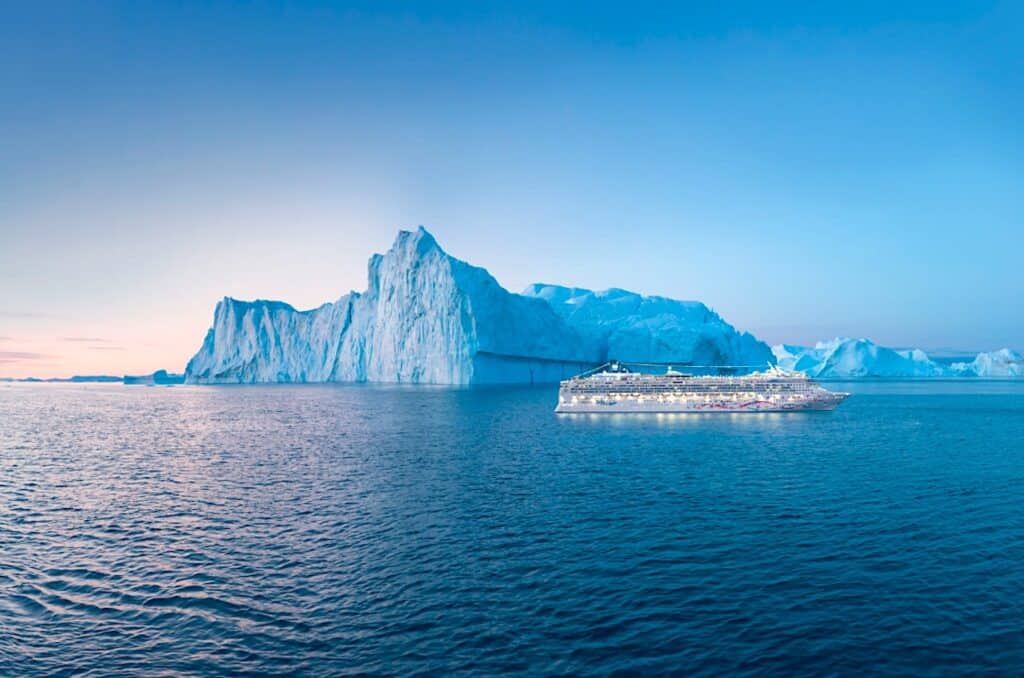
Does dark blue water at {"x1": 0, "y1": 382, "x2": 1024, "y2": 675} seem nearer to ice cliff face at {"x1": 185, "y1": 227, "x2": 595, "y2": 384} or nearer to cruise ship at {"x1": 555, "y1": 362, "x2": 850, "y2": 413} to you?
cruise ship at {"x1": 555, "y1": 362, "x2": 850, "y2": 413}

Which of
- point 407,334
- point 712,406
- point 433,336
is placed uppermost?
point 407,334

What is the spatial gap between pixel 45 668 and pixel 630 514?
18.6 metres

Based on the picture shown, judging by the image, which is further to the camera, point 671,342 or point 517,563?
point 671,342

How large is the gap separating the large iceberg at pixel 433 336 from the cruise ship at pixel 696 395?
55.6 m

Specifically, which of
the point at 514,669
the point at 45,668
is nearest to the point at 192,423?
the point at 45,668

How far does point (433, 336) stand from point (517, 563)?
123 m

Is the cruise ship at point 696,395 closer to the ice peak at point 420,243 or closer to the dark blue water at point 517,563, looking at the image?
the dark blue water at point 517,563

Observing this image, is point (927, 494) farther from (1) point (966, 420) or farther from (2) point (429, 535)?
(1) point (966, 420)

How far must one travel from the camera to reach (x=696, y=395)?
79.9 metres

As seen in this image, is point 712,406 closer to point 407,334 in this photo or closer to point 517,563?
point 517,563

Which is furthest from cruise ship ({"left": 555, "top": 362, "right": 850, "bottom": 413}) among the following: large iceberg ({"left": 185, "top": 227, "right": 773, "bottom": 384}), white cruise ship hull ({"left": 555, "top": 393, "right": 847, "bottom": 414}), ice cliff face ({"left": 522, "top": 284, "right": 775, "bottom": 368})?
ice cliff face ({"left": 522, "top": 284, "right": 775, "bottom": 368})

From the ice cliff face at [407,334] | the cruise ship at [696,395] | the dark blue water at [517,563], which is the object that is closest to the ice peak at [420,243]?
the ice cliff face at [407,334]

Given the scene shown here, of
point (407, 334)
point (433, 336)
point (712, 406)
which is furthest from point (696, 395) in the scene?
point (407, 334)

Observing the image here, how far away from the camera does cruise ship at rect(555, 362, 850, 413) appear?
77.3 meters
